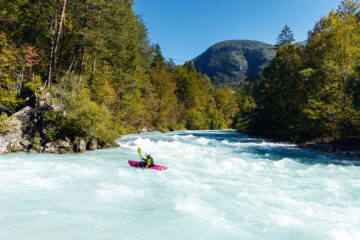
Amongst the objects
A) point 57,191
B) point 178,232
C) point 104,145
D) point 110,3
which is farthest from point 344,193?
point 110,3

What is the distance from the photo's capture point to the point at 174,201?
6.59 metres

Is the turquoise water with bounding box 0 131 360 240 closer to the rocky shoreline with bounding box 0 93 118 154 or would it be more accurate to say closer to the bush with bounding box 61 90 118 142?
the rocky shoreline with bounding box 0 93 118 154

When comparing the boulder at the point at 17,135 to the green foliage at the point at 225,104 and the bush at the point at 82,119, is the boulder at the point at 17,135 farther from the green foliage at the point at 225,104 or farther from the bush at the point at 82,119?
the green foliage at the point at 225,104

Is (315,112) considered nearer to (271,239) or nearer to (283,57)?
(283,57)

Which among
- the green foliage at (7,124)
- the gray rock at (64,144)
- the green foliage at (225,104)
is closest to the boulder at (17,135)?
the green foliage at (7,124)

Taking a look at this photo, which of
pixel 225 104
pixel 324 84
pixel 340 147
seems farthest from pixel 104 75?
pixel 225 104

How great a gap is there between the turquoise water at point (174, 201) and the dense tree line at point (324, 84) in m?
6.40

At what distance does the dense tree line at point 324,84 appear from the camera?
51.3 ft

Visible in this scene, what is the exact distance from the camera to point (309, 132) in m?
20.9

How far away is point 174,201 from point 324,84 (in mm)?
18167

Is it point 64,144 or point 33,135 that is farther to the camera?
point 64,144

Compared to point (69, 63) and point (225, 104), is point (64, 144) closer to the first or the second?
point (69, 63)

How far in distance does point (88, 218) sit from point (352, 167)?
13.1 metres

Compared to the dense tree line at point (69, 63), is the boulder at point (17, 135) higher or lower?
lower
